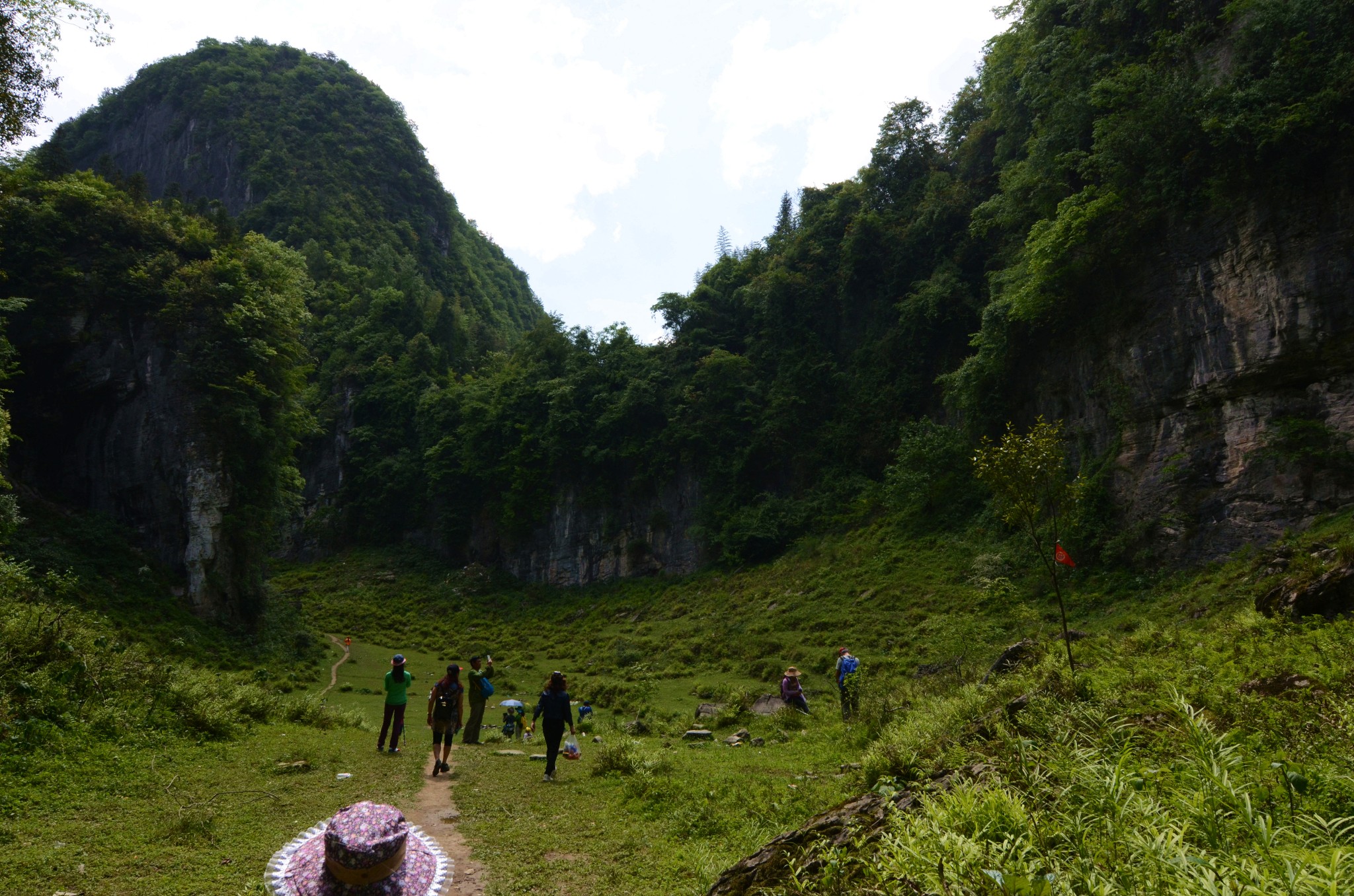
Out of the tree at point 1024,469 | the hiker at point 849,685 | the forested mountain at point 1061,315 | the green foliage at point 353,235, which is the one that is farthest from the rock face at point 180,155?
the tree at point 1024,469

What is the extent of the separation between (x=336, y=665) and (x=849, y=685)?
62.0ft

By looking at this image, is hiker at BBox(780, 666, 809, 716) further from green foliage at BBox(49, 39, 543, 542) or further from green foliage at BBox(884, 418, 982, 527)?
green foliage at BBox(49, 39, 543, 542)

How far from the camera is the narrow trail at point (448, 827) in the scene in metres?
5.26

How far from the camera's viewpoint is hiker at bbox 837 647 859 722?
39.6 feet

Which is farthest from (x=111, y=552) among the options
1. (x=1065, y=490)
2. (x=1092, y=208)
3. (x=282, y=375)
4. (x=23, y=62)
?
(x=1092, y=208)

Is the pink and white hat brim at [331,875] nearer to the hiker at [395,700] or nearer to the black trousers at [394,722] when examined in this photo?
the hiker at [395,700]

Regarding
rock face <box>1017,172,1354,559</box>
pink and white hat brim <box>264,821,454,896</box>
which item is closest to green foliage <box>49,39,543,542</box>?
rock face <box>1017,172,1354,559</box>

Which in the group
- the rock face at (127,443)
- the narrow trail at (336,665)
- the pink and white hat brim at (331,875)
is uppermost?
the rock face at (127,443)

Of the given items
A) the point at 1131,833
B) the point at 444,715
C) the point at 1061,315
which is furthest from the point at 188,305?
the point at 1061,315

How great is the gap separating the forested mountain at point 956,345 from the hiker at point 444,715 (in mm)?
14960

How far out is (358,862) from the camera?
10.3 feet

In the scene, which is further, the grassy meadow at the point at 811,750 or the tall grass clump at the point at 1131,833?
the grassy meadow at the point at 811,750

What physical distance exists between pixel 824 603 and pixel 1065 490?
38.9ft

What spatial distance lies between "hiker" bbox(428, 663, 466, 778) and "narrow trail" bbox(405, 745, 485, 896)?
21cm
